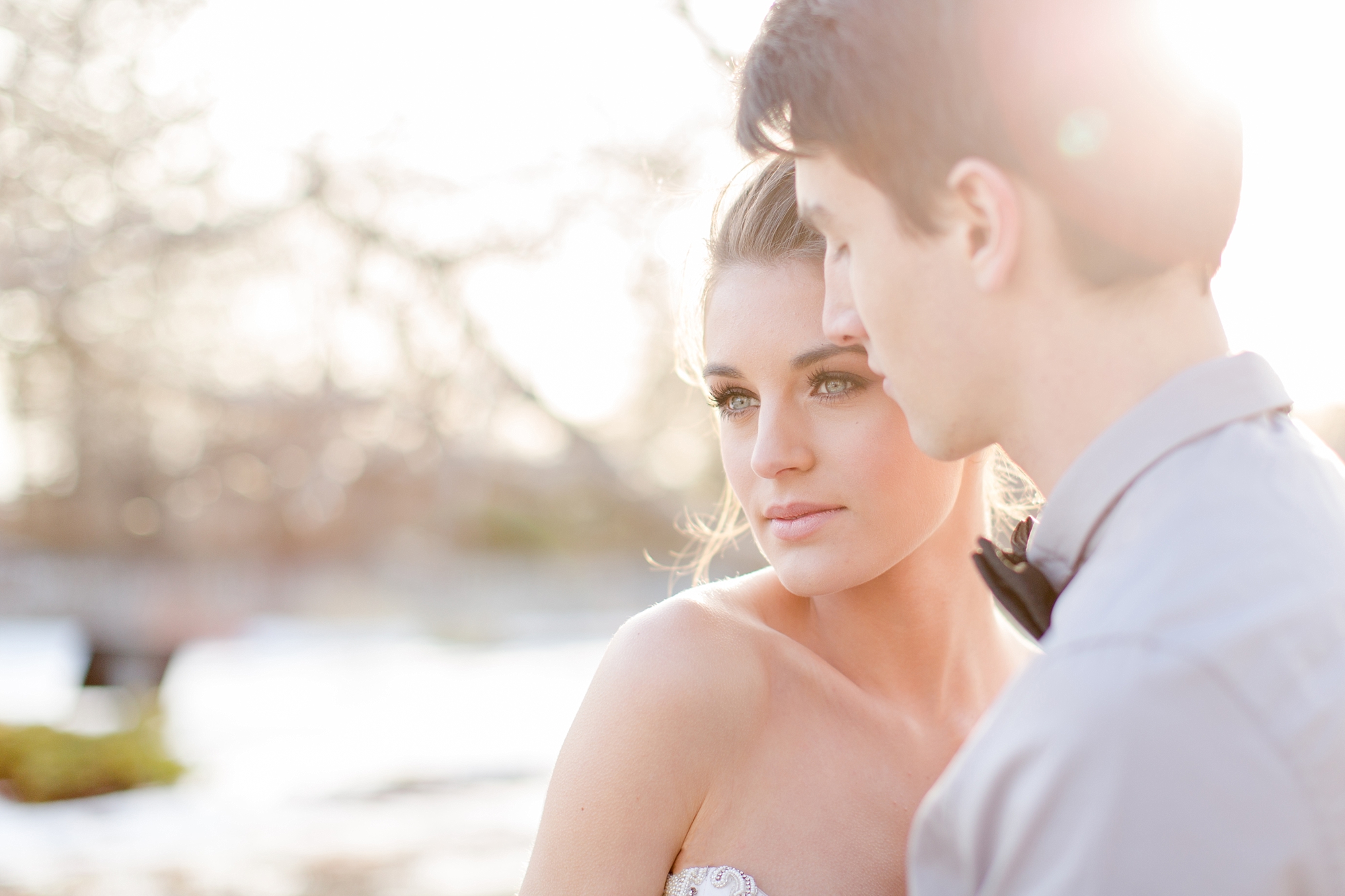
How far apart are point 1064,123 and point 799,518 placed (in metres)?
1.01

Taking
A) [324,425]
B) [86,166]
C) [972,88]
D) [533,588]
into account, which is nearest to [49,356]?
[324,425]

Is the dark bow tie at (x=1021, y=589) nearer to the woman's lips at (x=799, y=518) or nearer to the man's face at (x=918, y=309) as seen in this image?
the man's face at (x=918, y=309)

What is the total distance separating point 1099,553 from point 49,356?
34.7ft

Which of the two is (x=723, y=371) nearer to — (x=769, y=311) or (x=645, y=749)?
(x=769, y=311)

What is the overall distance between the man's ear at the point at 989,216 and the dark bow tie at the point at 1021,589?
12.9 inches

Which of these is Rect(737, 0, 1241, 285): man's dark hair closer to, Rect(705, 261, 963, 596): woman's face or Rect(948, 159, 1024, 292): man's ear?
Rect(948, 159, 1024, 292): man's ear

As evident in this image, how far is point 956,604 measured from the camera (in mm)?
2502

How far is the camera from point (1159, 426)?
1.19 metres

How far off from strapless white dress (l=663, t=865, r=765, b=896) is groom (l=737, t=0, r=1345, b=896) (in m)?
0.88

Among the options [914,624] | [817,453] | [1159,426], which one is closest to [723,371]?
[817,453]

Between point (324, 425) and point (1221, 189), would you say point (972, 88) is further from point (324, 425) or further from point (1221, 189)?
point (324, 425)

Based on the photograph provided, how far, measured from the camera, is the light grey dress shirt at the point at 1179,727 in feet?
3.04

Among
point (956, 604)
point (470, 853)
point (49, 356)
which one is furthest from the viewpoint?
point (49, 356)

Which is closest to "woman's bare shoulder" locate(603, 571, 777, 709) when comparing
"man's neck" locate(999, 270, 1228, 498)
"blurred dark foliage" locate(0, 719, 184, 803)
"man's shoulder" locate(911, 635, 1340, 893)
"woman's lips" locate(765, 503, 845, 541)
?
"woman's lips" locate(765, 503, 845, 541)
